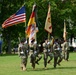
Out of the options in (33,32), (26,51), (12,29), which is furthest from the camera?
(12,29)

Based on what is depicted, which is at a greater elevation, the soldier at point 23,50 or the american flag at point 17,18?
the american flag at point 17,18

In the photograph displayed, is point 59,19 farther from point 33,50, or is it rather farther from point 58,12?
point 33,50

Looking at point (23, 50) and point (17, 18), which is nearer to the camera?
point (23, 50)

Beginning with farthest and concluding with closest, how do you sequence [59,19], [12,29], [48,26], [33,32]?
[59,19] < [12,29] < [48,26] < [33,32]

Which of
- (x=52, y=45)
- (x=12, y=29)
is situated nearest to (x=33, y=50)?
(x=52, y=45)

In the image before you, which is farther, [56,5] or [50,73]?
[56,5]

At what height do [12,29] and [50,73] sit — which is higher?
[12,29]

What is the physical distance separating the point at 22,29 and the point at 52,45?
3993 centimetres

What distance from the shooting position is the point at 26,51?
807 inches

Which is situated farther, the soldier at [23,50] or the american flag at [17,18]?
the american flag at [17,18]

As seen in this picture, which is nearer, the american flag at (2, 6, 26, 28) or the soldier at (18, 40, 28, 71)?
the soldier at (18, 40, 28, 71)

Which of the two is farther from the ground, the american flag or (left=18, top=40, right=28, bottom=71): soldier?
the american flag

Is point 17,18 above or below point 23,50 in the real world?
above

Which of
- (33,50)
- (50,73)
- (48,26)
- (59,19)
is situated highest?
(59,19)
